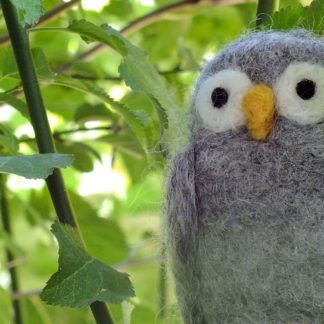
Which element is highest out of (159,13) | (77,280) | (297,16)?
(159,13)

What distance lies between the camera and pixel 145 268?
47.0 inches

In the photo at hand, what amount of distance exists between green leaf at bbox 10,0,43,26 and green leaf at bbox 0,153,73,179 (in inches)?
3.3

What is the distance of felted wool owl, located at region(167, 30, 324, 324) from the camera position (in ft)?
1.74

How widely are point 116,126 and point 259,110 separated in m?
0.33

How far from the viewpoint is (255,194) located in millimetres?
547

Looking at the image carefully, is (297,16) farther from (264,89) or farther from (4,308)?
(4,308)

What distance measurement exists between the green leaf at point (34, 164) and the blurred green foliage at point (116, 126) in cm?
9

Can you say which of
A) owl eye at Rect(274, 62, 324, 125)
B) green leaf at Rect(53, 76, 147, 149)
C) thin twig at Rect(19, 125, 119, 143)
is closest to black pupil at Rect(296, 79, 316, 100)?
owl eye at Rect(274, 62, 324, 125)

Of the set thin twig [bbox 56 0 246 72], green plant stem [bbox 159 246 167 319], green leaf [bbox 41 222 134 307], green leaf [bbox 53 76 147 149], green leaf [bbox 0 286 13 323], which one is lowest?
green leaf [bbox 41 222 134 307]

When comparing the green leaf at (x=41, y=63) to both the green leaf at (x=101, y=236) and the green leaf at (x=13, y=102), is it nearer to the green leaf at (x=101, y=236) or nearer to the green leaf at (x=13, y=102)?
the green leaf at (x=13, y=102)

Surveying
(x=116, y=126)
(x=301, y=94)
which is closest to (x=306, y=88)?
(x=301, y=94)

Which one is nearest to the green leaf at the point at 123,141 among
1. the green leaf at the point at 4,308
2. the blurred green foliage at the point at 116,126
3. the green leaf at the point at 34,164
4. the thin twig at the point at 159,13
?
the blurred green foliage at the point at 116,126

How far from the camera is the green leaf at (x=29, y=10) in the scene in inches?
19.7

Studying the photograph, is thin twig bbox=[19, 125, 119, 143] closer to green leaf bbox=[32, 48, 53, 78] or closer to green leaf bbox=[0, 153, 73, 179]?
green leaf bbox=[32, 48, 53, 78]
